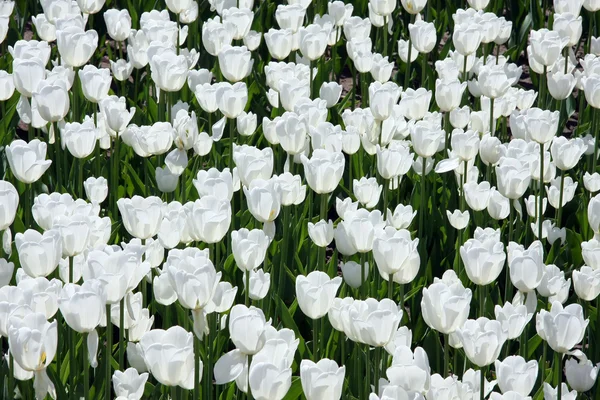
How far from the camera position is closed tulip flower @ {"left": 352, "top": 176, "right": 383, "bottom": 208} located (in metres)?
2.86

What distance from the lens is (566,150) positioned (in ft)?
10.0

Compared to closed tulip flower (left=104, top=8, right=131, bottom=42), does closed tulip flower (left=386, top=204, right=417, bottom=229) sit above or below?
below

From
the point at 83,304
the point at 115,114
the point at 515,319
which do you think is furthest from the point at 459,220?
the point at 83,304

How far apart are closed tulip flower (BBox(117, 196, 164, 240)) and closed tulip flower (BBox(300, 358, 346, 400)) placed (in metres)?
0.73

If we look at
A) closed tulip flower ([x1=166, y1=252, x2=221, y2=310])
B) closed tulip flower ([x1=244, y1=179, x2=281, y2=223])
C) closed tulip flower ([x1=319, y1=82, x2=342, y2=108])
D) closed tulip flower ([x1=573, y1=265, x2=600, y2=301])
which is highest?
closed tulip flower ([x1=166, y1=252, x2=221, y2=310])

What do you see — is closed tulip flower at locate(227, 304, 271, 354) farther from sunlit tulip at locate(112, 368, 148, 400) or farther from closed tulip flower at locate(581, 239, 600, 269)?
closed tulip flower at locate(581, 239, 600, 269)

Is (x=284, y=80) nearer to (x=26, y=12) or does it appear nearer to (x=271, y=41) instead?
(x=271, y=41)

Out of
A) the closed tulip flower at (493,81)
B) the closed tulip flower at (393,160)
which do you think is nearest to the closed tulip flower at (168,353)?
the closed tulip flower at (393,160)

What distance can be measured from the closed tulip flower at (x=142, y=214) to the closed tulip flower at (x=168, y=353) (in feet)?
1.88

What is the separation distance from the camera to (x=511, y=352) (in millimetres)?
2885

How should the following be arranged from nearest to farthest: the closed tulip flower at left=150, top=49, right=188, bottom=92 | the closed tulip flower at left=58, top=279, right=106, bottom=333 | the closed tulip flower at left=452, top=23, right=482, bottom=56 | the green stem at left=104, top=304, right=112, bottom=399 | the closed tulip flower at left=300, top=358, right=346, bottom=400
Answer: the closed tulip flower at left=300, top=358, right=346, bottom=400
the closed tulip flower at left=58, top=279, right=106, bottom=333
the green stem at left=104, top=304, right=112, bottom=399
the closed tulip flower at left=150, top=49, right=188, bottom=92
the closed tulip flower at left=452, top=23, right=482, bottom=56

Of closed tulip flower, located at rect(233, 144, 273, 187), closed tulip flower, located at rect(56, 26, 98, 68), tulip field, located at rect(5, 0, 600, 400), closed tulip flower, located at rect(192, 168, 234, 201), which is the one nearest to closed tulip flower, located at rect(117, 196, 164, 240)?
tulip field, located at rect(5, 0, 600, 400)

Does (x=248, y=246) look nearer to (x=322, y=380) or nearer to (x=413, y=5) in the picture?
(x=322, y=380)

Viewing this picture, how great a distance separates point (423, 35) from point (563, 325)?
192cm
